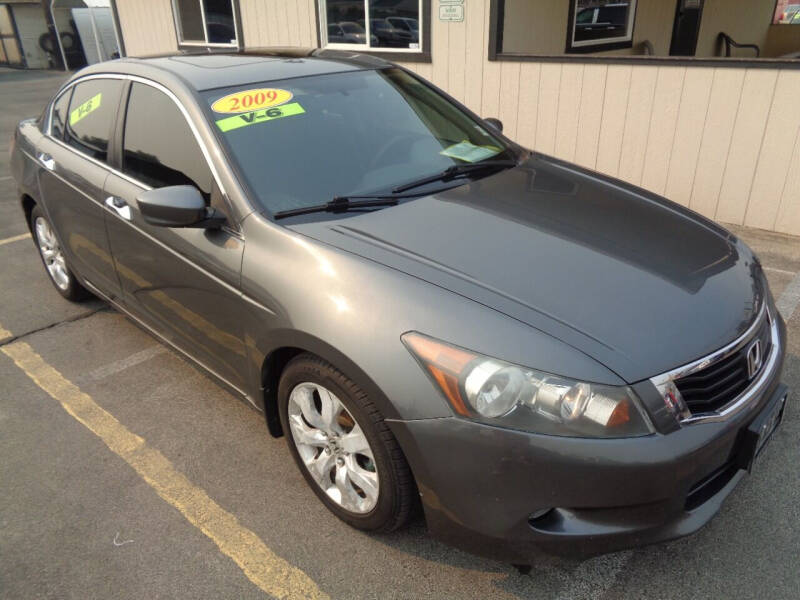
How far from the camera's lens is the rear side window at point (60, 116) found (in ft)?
13.0

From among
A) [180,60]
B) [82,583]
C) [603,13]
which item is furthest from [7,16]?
[82,583]

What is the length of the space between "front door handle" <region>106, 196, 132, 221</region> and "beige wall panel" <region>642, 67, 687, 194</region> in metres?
4.58

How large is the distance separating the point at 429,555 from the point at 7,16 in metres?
28.7

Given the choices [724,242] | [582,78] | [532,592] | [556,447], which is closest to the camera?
[556,447]

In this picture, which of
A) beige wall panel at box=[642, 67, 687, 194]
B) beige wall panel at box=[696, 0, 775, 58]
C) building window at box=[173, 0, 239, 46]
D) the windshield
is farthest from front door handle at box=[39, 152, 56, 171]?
beige wall panel at box=[696, 0, 775, 58]

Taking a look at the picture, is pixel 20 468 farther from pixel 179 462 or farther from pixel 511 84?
pixel 511 84

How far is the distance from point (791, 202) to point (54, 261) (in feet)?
18.9

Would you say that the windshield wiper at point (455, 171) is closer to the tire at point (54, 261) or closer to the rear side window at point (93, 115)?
the rear side window at point (93, 115)

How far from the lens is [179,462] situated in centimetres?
288

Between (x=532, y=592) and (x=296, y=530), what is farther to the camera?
(x=296, y=530)

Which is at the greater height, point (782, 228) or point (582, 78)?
point (582, 78)

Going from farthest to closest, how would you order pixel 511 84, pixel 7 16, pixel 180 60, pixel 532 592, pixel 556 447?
pixel 7 16 < pixel 511 84 < pixel 180 60 < pixel 532 592 < pixel 556 447

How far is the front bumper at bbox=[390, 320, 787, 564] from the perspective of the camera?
1.81 meters

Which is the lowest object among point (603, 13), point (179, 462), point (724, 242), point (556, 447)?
point (179, 462)
